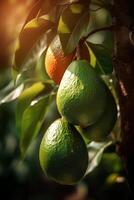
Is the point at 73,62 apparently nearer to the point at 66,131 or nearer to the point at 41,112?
the point at 66,131

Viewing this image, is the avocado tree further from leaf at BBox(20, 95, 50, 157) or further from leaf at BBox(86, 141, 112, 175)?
leaf at BBox(86, 141, 112, 175)

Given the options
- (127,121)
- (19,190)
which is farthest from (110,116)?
(19,190)

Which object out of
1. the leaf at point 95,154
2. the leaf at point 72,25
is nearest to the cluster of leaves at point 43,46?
the leaf at point 72,25

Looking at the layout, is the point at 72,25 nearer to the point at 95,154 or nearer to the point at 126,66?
the point at 126,66

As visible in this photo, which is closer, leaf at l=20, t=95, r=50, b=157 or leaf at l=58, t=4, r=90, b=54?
leaf at l=58, t=4, r=90, b=54

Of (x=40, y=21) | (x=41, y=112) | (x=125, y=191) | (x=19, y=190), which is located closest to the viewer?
(x=40, y=21)

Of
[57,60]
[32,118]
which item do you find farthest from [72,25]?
[32,118]

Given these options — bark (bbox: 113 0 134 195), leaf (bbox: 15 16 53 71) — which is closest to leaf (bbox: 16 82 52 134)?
leaf (bbox: 15 16 53 71)
